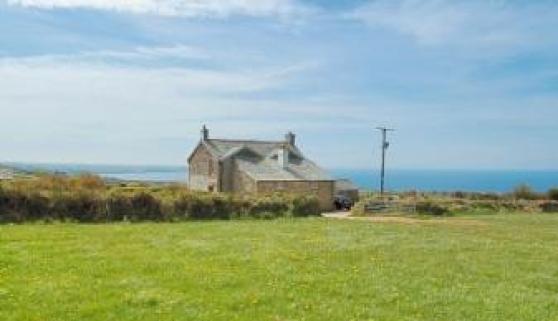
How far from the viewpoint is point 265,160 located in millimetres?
78250

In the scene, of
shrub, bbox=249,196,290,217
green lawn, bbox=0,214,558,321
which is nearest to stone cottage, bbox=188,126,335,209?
shrub, bbox=249,196,290,217

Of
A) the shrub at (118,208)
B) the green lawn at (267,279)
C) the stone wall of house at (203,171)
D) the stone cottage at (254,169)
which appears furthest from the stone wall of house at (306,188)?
the green lawn at (267,279)

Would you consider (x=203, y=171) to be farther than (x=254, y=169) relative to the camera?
Yes

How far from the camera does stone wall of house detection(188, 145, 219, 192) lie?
7688 centimetres

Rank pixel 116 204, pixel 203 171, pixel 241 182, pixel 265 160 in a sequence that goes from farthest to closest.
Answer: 1. pixel 203 171
2. pixel 265 160
3. pixel 241 182
4. pixel 116 204

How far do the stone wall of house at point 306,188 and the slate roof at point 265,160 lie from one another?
1.46ft

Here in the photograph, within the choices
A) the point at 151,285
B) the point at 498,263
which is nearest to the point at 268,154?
the point at 498,263

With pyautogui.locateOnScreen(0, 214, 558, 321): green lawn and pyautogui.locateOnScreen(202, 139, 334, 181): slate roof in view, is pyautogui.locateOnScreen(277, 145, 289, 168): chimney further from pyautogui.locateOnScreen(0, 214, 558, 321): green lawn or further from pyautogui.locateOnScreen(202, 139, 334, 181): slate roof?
pyautogui.locateOnScreen(0, 214, 558, 321): green lawn

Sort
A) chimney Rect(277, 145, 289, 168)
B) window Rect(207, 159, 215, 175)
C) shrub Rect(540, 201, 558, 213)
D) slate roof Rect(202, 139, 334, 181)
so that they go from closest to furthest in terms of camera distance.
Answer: shrub Rect(540, 201, 558, 213), slate roof Rect(202, 139, 334, 181), window Rect(207, 159, 215, 175), chimney Rect(277, 145, 289, 168)

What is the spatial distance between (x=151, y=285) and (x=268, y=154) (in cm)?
6271

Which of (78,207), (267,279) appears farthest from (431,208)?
(267,279)

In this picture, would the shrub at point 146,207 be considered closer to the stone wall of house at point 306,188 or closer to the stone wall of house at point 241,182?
the stone wall of house at point 306,188

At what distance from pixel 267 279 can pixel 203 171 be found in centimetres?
6205

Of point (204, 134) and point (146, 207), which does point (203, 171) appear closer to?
point (204, 134)
